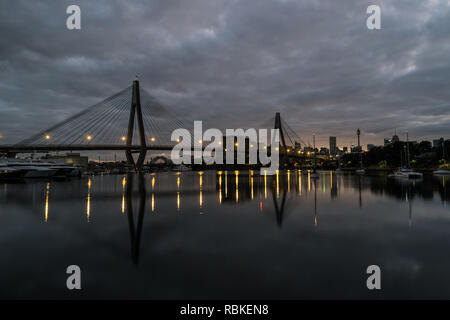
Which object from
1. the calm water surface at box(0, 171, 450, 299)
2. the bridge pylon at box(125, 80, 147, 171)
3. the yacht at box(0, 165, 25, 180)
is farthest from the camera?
the bridge pylon at box(125, 80, 147, 171)

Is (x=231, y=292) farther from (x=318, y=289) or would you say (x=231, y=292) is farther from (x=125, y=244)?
(x=125, y=244)

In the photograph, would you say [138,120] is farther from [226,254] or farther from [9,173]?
[226,254]

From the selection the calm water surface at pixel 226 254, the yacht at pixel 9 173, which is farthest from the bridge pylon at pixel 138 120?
the calm water surface at pixel 226 254

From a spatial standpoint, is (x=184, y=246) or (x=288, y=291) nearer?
(x=288, y=291)

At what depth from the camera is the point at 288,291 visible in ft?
15.9

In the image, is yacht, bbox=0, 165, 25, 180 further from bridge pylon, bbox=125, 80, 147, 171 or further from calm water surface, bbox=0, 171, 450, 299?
calm water surface, bbox=0, 171, 450, 299

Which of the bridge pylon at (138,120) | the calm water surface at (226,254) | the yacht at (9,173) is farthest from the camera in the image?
the bridge pylon at (138,120)

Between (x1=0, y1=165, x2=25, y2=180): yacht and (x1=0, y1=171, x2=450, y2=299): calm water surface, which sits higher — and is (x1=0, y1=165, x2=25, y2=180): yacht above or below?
above

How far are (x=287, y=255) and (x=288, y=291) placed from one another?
6.69ft

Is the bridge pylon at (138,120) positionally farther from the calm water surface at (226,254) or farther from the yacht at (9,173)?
the calm water surface at (226,254)

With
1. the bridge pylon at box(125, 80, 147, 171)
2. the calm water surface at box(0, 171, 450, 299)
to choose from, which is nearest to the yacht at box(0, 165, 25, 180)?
the bridge pylon at box(125, 80, 147, 171)

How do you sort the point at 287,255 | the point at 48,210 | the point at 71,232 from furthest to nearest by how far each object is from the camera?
the point at 48,210 < the point at 71,232 < the point at 287,255

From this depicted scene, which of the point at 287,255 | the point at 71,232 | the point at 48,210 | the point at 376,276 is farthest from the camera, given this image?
the point at 48,210
